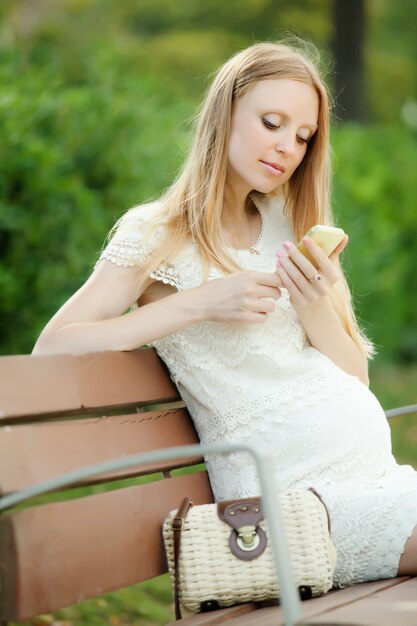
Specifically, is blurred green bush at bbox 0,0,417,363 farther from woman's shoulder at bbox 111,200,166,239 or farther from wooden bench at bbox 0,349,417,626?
wooden bench at bbox 0,349,417,626

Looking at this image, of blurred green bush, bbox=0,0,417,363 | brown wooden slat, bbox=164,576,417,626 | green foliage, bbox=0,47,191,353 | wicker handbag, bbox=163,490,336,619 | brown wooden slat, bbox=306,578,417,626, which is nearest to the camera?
brown wooden slat, bbox=306,578,417,626

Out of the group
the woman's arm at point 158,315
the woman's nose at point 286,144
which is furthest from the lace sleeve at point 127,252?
the woman's nose at point 286,144

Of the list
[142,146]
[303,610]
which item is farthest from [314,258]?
[142,146]

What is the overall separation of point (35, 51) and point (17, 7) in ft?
27.2

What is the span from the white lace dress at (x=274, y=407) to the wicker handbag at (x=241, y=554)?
0.26 meters

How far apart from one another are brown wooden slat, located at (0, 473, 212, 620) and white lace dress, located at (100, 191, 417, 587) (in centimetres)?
24

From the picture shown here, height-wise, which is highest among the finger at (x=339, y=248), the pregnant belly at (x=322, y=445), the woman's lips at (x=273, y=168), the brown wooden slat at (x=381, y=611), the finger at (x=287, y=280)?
the woman's lips at (x=273, y=168)

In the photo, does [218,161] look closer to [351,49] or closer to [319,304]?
[319,304]

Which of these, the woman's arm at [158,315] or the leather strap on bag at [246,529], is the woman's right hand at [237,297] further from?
the leather strap on bag at [246,529]

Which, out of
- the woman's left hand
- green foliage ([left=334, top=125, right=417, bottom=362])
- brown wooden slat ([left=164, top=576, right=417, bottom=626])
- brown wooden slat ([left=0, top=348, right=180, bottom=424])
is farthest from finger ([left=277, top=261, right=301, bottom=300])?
green foliage ([left=334, top=125, right=417, bottom=362])

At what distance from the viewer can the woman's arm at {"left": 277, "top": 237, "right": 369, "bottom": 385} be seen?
319 centimetres

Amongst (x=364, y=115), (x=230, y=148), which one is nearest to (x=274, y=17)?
(x=364, y=115)

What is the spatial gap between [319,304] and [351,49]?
1205 centimetres

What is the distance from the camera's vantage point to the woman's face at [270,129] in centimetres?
339
